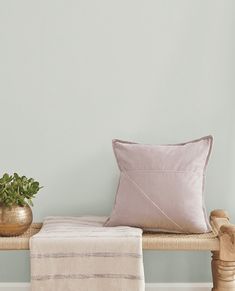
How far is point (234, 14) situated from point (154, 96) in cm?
55

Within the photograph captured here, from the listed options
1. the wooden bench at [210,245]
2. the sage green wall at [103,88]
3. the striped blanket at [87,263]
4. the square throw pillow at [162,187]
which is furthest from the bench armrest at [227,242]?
the sage green wall at [103,88]

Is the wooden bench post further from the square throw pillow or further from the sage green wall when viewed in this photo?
the sage green wall

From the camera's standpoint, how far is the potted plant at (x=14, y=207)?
2.67m

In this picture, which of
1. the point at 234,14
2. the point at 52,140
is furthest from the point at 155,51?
the point at 52,140

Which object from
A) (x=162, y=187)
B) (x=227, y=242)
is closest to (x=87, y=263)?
(x=162, y=187)

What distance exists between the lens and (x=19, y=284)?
316 cm

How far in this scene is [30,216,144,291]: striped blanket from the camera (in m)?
2.54

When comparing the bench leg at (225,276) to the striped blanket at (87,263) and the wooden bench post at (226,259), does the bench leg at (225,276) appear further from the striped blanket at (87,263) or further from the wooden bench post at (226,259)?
the striped blanket at (87,263)

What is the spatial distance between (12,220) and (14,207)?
2.3 inches

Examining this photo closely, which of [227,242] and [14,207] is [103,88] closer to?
[14,207]

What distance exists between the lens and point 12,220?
267 centimetres

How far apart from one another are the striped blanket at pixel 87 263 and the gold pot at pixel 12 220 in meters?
0.14

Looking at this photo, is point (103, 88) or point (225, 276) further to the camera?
point (103, 88)

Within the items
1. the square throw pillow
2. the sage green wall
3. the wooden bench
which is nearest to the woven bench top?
the wooden bench
